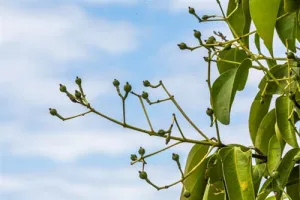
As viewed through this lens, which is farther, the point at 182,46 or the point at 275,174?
the point at 182,46

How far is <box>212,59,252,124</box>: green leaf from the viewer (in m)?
1.58

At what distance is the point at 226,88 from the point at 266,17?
198 millimetres

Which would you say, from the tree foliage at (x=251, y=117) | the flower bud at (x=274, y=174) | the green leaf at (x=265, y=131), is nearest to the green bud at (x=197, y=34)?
the tree foliage at (x=251, y=117)

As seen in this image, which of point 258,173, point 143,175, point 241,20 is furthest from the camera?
point 241,20

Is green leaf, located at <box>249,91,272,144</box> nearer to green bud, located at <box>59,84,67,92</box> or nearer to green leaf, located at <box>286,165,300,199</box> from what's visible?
green leaf, located at <box>286,165,300,199</box>

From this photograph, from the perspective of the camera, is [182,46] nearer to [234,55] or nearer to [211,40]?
[211,40]

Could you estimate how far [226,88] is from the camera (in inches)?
63.9

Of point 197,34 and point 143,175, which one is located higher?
point 197,34

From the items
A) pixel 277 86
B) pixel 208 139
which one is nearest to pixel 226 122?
pixel 208 139

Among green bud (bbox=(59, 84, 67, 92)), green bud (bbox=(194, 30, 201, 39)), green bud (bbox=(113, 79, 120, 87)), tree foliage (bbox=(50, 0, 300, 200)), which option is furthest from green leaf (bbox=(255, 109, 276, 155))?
green bud (bbox=(59, 84, 67, 92))

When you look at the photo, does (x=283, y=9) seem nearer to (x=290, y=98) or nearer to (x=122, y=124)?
(x=290, y=98)

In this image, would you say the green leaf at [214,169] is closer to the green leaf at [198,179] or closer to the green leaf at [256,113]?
the green leaf at [198,179]

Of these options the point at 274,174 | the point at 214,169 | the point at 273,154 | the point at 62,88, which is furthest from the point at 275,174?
the point at 62,88

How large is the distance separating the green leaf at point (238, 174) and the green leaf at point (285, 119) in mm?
81
